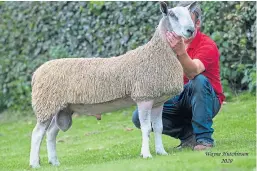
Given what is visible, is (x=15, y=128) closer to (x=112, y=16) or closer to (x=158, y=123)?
(x=112, y=16)

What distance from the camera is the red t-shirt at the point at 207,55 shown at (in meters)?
7.57

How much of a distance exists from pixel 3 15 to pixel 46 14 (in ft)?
3.97

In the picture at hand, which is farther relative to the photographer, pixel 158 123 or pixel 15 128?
pixel 15 128

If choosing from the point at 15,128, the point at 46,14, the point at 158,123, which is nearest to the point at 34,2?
the point at 46,14

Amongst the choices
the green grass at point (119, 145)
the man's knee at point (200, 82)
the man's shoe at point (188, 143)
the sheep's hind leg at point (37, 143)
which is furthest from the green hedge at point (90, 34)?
the sheep's hind leg at point (37, 143)

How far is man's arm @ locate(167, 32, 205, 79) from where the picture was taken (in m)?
7.08

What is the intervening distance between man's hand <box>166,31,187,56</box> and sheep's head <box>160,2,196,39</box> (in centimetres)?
6

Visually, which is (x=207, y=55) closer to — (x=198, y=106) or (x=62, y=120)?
(x=198, y=106)

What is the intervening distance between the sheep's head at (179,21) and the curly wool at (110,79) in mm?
170

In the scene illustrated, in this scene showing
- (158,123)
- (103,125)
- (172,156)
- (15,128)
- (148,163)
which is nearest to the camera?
(148,163)

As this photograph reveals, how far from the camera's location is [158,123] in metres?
7.38

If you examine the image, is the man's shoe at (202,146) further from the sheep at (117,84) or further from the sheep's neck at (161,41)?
the sheep's neck at (161,41)

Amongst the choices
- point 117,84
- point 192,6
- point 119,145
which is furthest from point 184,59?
point 119,145

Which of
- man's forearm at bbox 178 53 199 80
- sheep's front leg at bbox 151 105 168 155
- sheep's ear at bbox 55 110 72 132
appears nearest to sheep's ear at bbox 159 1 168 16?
man's forearm at bbox 178 53 199 80
